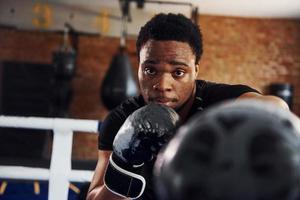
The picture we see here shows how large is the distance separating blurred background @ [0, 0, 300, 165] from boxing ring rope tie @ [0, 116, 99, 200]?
10.6ft

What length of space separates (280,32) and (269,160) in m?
5.93

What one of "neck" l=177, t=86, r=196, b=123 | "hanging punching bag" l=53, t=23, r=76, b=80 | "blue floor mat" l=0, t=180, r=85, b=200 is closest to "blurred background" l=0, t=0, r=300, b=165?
"hanging punching bag" l=53, t=23, r=76, b=80

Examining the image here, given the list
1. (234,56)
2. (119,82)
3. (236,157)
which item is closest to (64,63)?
(119,82)

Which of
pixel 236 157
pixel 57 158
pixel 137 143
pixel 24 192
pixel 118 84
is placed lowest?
pixel 24 192

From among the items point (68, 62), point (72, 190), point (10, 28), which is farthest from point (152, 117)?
point (10, 28)

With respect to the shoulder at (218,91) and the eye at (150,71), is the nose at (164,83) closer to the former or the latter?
the eye at (150,71)

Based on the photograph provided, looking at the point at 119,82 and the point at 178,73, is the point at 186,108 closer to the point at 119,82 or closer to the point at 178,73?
the point at 178,73

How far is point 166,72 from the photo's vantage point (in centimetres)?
115

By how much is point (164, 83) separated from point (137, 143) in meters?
0.31

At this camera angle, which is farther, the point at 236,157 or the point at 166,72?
the point at 166,72

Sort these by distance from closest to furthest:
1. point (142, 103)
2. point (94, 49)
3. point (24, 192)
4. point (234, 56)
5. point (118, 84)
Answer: point (142, 103) → point (24, 192) → point (118, 84) → point (94, 49) → point (234, 56)

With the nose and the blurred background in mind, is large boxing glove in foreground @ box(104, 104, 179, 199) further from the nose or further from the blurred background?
the blurred background

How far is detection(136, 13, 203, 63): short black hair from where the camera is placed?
1197 millimetres

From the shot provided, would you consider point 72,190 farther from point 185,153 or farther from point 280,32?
point 280,32
